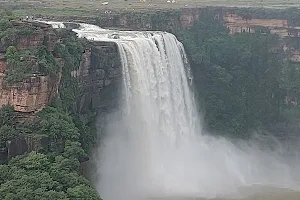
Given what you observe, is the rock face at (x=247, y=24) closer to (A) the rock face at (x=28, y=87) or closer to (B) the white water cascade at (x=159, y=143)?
(B) the white water cascade at (x=159, y=143)

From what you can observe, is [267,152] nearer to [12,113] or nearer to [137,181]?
[137,181]

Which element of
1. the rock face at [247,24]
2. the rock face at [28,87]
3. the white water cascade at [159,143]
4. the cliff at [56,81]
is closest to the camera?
the cliff at [56,81]

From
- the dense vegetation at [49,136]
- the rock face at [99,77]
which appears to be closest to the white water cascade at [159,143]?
the rock face at [99,77]

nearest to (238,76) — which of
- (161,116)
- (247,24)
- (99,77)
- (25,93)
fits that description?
(247,24)

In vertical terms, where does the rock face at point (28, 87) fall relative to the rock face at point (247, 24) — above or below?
above

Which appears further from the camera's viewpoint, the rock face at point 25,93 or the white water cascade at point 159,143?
the white water cascade at point 159,143

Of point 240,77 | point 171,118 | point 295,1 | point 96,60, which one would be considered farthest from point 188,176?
point 295,1

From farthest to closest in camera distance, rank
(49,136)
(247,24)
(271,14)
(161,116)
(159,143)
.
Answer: (247,24) < (271,14) < (161,116) < (159,143) < (49,136)

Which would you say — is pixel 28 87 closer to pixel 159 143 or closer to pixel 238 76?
pixel 159 143
